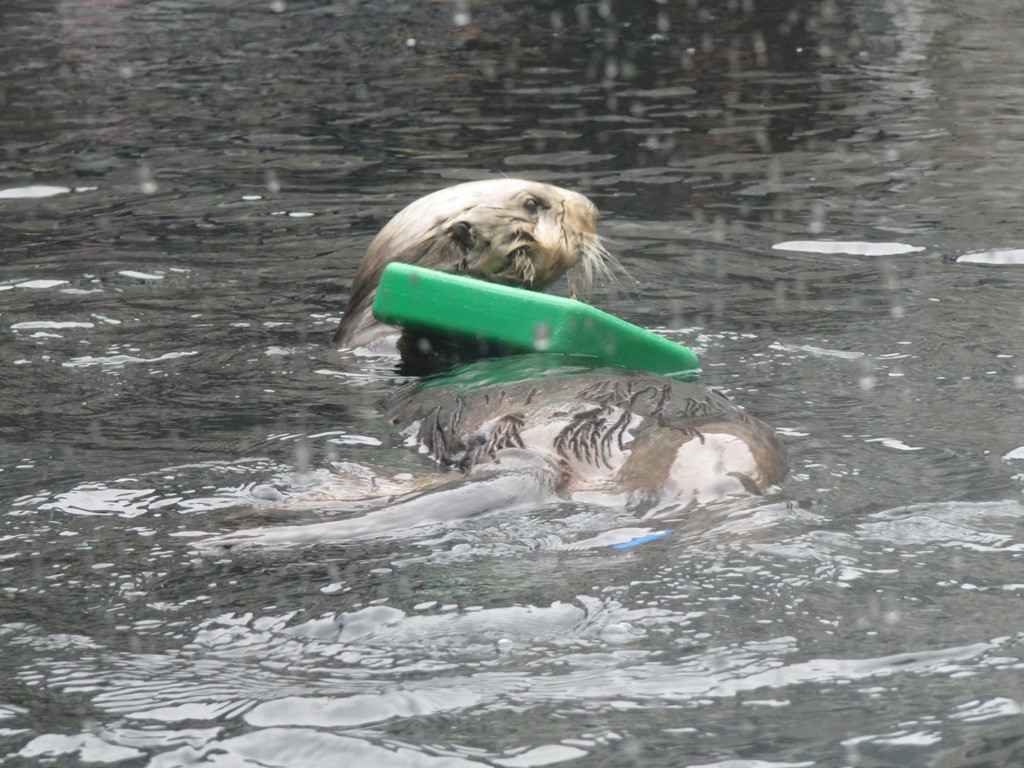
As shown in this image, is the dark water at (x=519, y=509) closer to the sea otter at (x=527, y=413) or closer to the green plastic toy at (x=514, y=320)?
the sea otter at (x=527, y=413)

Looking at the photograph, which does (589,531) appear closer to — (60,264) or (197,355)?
(197,355)

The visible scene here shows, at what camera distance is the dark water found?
86.9 inches

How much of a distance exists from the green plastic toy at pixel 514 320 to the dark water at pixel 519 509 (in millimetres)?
296

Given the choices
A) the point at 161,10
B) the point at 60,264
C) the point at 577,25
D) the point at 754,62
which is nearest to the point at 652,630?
the point at 60,264

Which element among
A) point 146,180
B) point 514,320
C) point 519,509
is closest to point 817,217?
point 514,320

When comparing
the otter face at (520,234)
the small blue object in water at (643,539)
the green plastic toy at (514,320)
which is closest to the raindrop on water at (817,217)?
the otter face at (520,234)

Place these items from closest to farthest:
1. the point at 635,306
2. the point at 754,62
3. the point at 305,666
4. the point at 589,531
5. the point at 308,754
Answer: the point at 308,754
the point at 305,666
the point at 589,531
the point at 635,306
the point at 754,62

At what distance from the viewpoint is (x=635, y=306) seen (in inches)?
214

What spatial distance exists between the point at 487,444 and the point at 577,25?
1039 cm

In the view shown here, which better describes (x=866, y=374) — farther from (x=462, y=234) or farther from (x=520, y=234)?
(x=462, y=234)

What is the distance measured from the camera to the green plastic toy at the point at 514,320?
397 cm

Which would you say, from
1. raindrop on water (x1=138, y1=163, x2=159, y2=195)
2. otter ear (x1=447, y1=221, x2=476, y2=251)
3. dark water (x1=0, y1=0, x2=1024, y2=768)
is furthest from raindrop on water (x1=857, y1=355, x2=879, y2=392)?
raindrop on water (x1=138, y1=163, x2=159, y2=195)

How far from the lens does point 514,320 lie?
4.05m

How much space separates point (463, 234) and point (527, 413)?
1.18 metres
